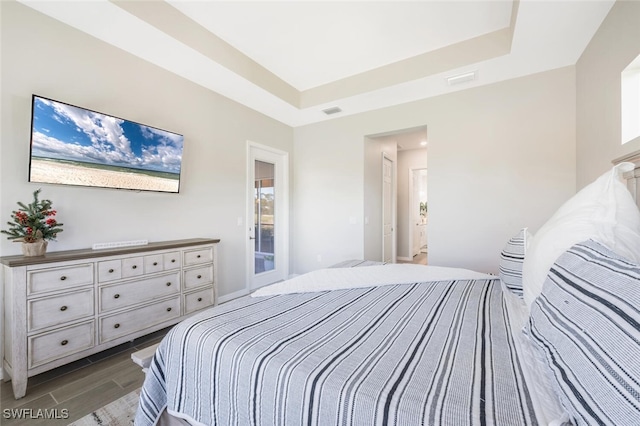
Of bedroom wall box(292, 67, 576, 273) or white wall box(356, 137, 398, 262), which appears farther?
white wall box(356, 137, 398, 262)

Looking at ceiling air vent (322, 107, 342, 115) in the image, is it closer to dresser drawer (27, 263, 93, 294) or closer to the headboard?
the headboard

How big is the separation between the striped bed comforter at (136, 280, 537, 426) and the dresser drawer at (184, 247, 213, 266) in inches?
60.8

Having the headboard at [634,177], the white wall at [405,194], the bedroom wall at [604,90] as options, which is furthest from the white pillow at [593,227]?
the white wall at [405,194]

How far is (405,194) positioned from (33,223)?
6367 millimetres

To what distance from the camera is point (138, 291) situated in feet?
7.57

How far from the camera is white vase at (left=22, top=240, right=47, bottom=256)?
72.9 inches

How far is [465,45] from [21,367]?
4495 mm

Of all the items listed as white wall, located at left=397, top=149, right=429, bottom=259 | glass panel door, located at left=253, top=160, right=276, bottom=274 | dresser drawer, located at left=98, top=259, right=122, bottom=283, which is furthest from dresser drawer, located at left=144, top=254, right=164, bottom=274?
white wall, located at left=397, top=149, right=429, bottom=259

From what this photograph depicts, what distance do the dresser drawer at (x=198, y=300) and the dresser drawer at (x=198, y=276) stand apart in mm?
83

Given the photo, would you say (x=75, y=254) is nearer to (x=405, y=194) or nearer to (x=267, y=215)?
(x=267, y=215)

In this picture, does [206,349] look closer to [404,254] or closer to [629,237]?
[629,237]

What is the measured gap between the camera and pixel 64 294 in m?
1.89

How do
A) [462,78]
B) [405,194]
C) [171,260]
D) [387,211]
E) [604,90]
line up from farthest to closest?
[405,194] → [387,211] → [462,78] → [171,260] → [604,90]

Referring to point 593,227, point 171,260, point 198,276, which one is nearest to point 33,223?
point 171,260
